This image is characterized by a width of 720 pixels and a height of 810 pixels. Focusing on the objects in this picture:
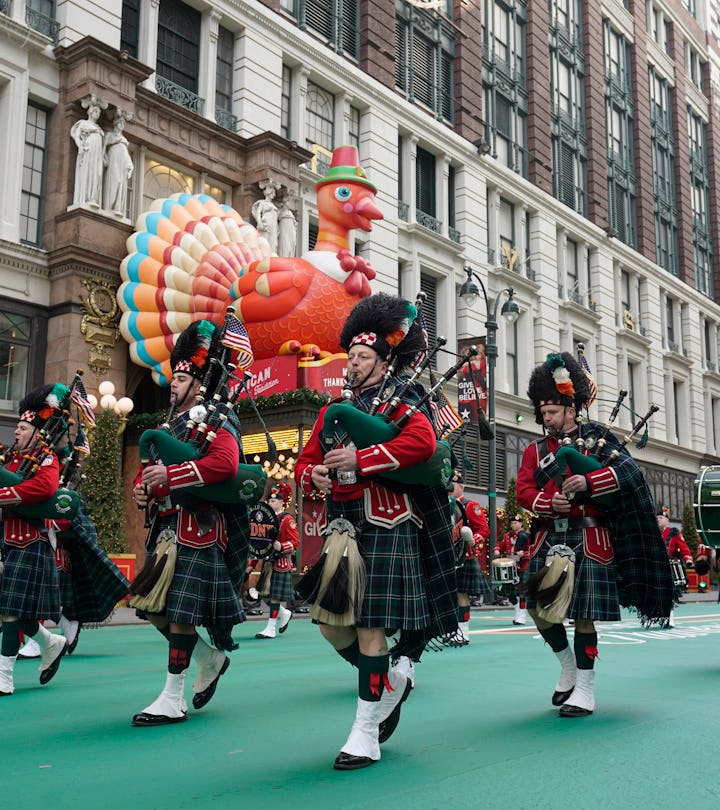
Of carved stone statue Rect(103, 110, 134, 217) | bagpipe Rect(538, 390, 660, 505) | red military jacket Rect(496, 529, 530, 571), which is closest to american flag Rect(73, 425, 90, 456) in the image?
bagpipe Rect(538, 390, 660, 505)

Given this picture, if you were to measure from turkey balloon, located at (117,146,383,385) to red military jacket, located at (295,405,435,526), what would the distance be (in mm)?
12738

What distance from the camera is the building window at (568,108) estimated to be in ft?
121

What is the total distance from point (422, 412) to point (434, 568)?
2.80 ft

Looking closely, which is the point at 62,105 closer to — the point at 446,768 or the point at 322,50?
the point at 322,50

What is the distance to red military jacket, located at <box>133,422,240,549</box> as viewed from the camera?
5180 millimetres

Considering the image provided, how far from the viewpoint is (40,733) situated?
515 cm

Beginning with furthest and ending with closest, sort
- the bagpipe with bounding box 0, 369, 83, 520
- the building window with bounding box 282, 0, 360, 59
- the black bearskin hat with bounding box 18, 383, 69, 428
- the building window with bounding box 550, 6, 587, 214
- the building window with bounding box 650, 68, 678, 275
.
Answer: the building window with bounding box 650, 68, 678, 275 → the building window with bounding box 550, 6, 587, 214 → the building window with bounding box 282, 0, 360, 59 → the black bearskin hat with bounding box 18, 383, 69, 428 → the bagpipe with bounding box 0, 369, 83, 520

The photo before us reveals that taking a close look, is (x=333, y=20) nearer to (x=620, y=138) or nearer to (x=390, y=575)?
(x=620, y=138)

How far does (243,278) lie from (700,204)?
126ft

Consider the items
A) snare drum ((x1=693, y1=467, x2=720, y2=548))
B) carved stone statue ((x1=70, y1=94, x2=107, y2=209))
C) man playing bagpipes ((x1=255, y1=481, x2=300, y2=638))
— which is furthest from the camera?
carved stone statue ((x1=70, y1=94, x2=107, y2=209))

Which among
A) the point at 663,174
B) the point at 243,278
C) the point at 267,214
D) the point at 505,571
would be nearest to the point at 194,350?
the point at 505,571

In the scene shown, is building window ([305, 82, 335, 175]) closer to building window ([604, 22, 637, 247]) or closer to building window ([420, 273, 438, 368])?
building window ([420, 273, 438, 368])

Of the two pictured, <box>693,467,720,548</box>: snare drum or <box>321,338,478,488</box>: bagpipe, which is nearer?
<box>321,338,478,488</box>: bagpipe

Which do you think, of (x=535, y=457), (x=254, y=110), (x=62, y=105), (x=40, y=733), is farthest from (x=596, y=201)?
(x=40, y=733)
